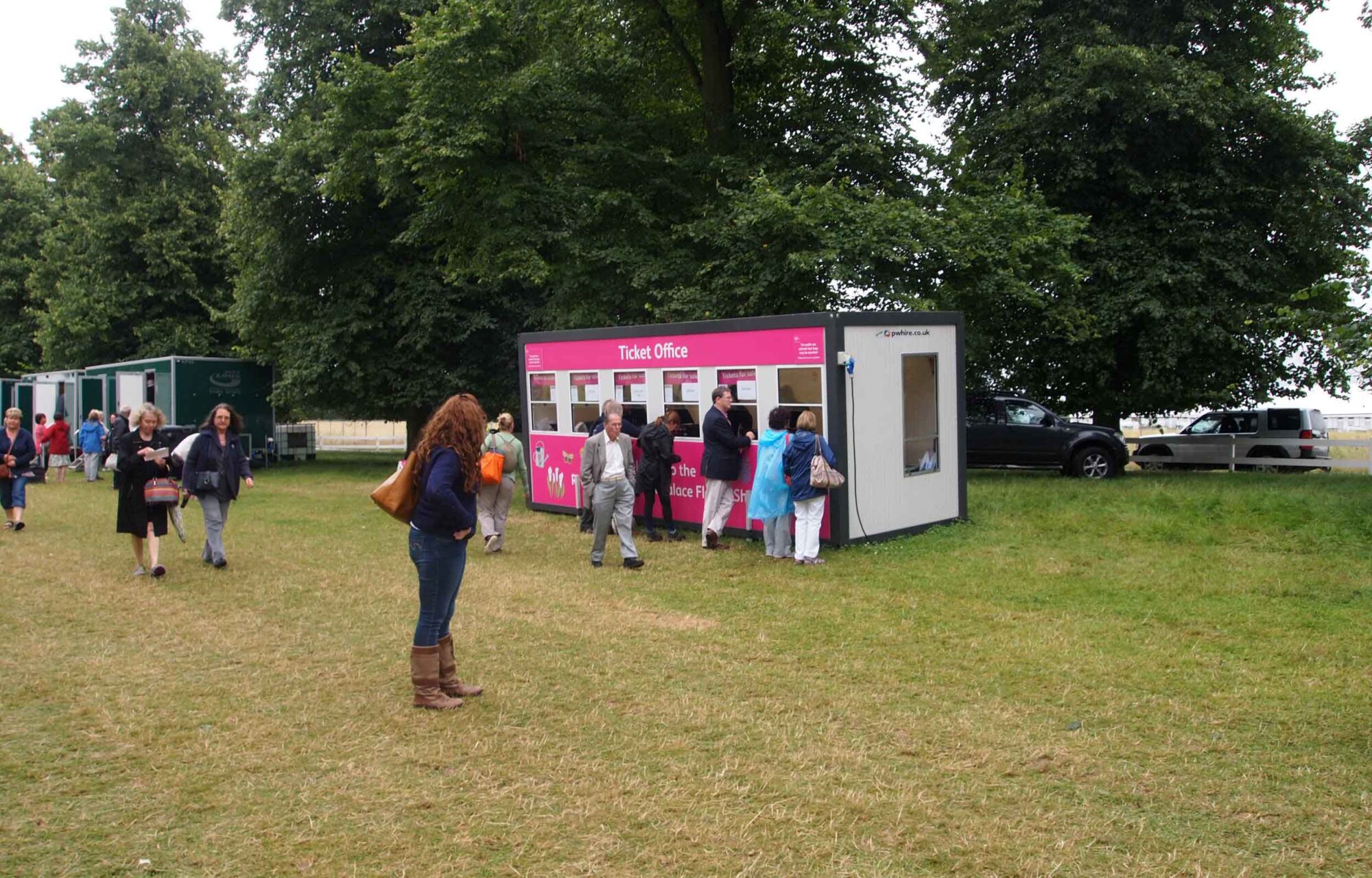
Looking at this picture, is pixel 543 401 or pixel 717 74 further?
pixel 717 74

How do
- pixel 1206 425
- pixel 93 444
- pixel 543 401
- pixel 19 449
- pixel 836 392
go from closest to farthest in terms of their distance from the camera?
pixel 836 392 < pixel 19 449 < pixel 543 401 < pixel 1206 425 < pixel 93 444

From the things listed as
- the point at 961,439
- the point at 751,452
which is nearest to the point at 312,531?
the point at 751,452

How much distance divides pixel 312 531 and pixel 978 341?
12.6m

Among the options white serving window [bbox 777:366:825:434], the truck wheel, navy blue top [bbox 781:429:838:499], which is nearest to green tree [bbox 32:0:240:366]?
the truck wheel

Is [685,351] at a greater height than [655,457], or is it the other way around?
[685,351]

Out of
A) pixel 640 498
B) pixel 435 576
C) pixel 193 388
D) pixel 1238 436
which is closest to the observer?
pixel 435 576

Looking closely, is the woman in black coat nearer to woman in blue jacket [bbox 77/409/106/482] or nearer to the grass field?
the grass field

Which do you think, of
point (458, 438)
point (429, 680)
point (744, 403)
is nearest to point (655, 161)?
point (744, 403)

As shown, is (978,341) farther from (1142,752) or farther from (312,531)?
(1142,752)

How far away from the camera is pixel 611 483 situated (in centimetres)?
1188

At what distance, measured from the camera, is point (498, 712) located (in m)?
6.63

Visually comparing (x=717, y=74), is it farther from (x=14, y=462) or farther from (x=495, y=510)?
(x=14, y=462)

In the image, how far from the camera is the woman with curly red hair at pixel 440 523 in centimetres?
657

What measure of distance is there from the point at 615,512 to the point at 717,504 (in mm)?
1719
